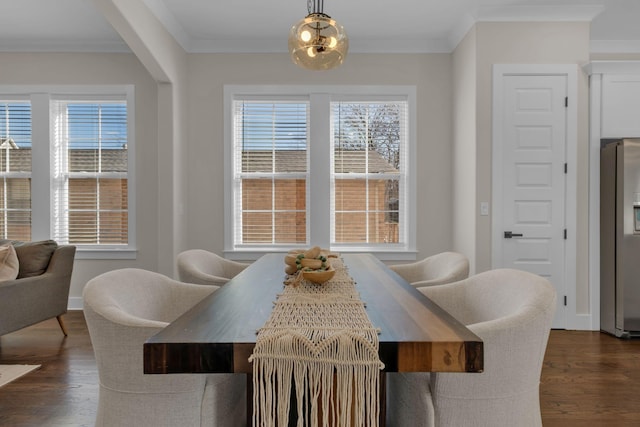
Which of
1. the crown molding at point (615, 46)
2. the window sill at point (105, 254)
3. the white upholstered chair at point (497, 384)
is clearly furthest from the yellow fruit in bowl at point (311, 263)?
the crown molding at point (615, 46)

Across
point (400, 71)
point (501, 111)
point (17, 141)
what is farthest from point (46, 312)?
point (501, 111)

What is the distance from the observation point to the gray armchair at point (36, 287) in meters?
3.12

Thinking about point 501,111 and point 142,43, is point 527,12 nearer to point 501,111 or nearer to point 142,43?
point 501,111

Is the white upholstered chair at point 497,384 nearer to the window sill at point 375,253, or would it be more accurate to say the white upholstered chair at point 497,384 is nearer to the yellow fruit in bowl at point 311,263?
the yellow fruit in bowl at point 311,263

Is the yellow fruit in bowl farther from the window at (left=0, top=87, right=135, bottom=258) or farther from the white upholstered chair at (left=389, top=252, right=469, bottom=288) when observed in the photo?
the window at (left=0, top=87, right=135, bottom=258)

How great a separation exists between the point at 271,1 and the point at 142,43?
1.15 m

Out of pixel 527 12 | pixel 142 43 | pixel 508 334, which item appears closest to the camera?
pixel 508 334

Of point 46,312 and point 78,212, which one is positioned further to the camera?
point 78,212

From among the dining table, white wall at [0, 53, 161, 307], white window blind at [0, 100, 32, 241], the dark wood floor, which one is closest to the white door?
the dark wood floor

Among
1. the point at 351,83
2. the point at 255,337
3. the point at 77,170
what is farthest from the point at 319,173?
the point at 255,337

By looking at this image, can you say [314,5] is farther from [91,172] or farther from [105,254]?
[105,254]

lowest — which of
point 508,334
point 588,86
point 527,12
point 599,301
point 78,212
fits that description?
point 599,301

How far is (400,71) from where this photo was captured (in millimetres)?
4535

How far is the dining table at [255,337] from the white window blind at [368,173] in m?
3.08
